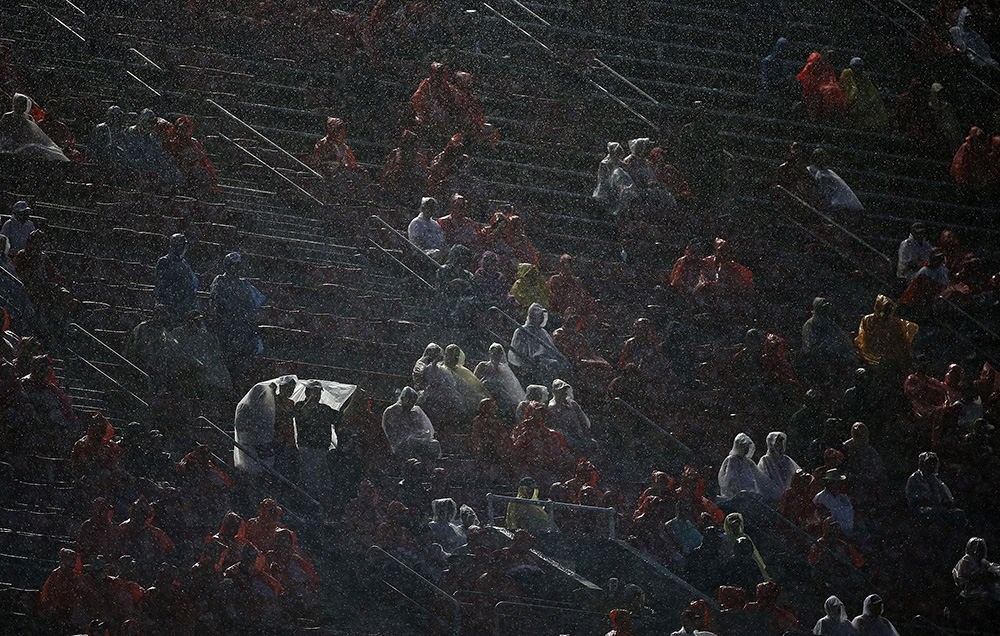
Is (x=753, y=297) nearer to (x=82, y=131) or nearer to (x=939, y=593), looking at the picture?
(x=939, y=593)

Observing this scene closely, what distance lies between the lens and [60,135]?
18.0m

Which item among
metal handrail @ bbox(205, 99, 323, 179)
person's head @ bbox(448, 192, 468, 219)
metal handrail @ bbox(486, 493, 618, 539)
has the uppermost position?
metal handrail @ bbox(205, 99, 323, 179)

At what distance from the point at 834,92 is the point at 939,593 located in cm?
637

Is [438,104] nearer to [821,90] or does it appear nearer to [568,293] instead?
[568,293]

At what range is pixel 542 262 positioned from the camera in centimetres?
1828

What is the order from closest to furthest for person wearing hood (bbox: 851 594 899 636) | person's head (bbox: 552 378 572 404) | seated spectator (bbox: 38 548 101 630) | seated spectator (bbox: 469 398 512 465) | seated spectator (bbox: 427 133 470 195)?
seated spectator (bbox: 38 548 101 630)
person wearing hood (bbox: 851 594 899 636)
seated spectator (bbox: 469 398 512 465)
person's head (bbox: 552 378 572 404)
seated spectator (bbox: 427 133 470 195)

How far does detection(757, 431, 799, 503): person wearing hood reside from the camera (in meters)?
16.2

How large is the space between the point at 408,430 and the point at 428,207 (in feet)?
9.77

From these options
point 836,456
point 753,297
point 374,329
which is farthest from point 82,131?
point 836,456

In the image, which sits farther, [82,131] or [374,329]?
[82,131]

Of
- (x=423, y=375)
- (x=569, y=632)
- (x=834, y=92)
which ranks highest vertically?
(x=834, y=92)

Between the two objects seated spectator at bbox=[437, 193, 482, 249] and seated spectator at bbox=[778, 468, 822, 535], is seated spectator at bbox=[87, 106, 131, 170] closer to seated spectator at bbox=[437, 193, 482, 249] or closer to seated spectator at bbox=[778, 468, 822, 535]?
seated spectator at bbox=[437, 193, 482, 249]

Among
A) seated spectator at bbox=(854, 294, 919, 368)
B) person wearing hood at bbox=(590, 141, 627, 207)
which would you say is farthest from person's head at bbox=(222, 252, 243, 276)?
seated spectator at bbox=(854, 294, 919, 368)

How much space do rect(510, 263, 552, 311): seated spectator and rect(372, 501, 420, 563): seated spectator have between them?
3334 mm
